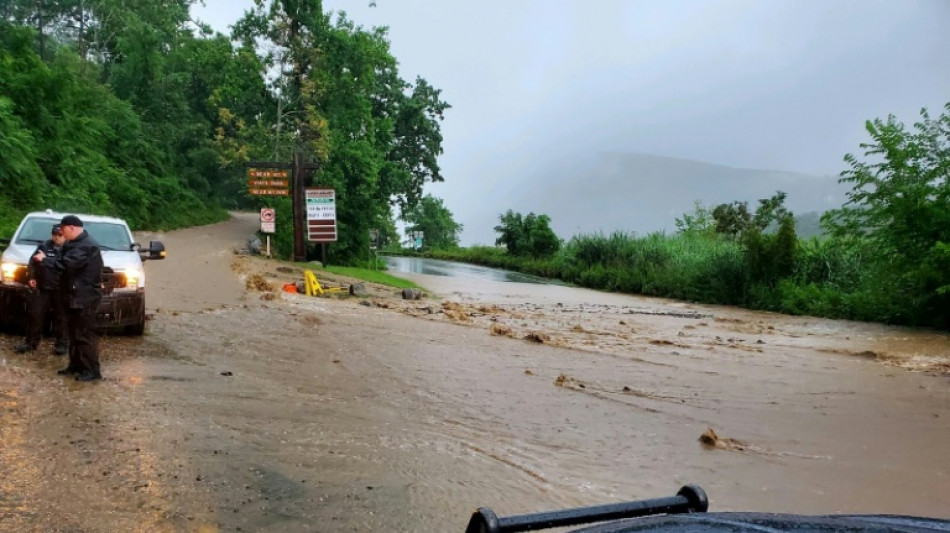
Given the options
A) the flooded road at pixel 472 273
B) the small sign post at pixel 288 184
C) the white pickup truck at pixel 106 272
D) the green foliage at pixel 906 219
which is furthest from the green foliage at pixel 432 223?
the white pickup truck at pixel 106 272

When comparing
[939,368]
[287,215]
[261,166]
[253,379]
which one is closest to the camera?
[253,379]

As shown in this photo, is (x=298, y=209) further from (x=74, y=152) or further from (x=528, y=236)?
(x=528, y=236)

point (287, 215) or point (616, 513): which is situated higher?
point (287, 215)

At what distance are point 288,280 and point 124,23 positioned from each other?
3969 centimetres

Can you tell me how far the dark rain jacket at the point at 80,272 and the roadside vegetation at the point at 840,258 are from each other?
17.0 m

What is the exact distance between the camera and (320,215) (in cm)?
2789

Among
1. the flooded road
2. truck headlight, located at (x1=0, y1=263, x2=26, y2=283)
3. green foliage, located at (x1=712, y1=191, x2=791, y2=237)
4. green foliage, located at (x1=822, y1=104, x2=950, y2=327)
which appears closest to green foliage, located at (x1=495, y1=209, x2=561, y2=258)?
the flooded road

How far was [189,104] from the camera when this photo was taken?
49688 mm

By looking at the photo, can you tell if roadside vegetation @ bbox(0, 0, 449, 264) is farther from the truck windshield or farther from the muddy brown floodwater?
the muddy brown floodwater

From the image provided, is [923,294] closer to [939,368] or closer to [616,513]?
[939,368]

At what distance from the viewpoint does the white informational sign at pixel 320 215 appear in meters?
27.8

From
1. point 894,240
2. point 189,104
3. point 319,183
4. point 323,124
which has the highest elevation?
point 189,104

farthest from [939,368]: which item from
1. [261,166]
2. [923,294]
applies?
[261,166]

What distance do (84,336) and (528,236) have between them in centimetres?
4864
